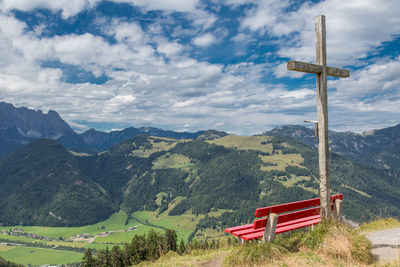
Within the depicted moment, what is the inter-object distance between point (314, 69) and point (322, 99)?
142cm

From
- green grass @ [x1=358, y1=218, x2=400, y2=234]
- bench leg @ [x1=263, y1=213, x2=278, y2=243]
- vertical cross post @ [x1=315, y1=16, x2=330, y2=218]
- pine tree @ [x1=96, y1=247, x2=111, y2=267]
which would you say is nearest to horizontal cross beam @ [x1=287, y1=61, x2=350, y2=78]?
vertical cross post @ [x1=315, y1=16, x2=330, y2=218]

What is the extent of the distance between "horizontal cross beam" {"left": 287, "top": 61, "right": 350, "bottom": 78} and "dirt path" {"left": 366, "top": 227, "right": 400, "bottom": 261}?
8.16 meters

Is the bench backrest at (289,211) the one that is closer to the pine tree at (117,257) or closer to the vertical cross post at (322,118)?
the vertical cross post at (322,118)

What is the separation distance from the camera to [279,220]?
11586 mm

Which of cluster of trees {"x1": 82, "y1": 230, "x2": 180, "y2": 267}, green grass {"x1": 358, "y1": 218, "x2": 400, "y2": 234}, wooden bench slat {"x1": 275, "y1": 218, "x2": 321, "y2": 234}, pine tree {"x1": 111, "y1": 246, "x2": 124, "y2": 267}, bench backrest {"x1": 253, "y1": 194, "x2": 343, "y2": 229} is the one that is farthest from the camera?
cluster of trees {"x1": 82, "y1": 230, "x2": 180, "y2": 267}

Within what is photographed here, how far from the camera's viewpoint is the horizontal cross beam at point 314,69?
11.5 metres

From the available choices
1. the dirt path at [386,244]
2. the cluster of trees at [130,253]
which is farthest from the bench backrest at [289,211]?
the cluster of trees at [130,253]

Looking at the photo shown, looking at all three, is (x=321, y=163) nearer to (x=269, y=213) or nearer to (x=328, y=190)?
(x=328, y=190)

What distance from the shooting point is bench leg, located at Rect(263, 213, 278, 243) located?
1081cm

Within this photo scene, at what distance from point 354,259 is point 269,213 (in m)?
3.50

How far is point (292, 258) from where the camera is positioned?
10.8 m

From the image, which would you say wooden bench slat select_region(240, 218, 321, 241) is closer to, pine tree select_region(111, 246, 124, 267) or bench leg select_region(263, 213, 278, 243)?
bench leg select_region(263, 213, 278, 243)

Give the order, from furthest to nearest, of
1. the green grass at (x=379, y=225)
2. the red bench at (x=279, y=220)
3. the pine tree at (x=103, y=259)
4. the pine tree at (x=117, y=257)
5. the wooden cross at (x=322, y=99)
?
the pine tree at (x=103, y=259)
the pine tree at (x=117, y=257)
the green grass at (x=379, y=225)
the wooden cross at (x=322, y=99)
the red bench at (x=279, y=220)

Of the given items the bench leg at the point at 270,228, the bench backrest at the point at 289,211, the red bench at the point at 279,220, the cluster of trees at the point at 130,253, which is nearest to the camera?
the bench leg at the point at 270,228
